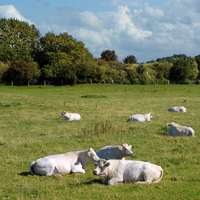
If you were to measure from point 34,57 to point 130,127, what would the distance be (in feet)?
258

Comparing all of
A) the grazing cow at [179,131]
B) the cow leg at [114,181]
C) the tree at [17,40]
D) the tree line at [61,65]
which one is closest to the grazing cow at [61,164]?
the cow leg at [114,181]

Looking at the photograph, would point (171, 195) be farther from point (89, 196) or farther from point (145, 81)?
point (145, 81)

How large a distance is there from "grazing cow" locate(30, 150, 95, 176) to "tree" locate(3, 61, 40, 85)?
7466 cm

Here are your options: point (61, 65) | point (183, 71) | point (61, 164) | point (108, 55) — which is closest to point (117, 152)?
point (61, 164)

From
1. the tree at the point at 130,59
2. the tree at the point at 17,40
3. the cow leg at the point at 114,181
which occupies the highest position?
the tree at the point at 17,40

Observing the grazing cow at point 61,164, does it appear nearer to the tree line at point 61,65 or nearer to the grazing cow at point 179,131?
the grazing cow at point 179,131

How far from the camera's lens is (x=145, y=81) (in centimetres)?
9850

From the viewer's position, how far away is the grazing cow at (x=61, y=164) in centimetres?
1531

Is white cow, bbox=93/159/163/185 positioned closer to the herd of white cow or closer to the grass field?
the herd of white cow

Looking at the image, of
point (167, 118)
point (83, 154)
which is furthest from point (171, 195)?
point (167, 118)

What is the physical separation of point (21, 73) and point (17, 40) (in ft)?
76.4

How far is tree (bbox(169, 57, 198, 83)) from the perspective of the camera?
101062 mm

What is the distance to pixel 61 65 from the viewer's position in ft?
306

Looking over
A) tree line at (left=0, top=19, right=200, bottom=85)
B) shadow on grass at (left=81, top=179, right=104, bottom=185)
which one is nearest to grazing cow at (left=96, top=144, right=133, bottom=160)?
shadow on grass at (left=81, top=179, right=104, bottom=185)
